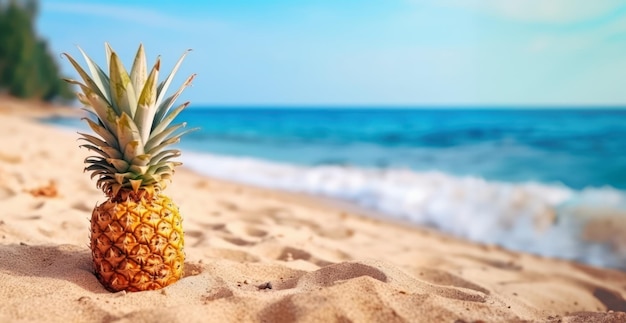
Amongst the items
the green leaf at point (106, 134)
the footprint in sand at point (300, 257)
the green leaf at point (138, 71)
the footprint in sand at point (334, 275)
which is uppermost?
the green leaf at point (138, 71)

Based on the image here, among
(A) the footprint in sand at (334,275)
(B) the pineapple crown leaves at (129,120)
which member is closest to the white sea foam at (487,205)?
(A) the footprint in sand at (334,275)

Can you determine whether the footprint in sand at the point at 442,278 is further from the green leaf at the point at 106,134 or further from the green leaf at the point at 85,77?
the green leaf at the point at 85,77

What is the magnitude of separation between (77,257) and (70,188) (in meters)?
2.89

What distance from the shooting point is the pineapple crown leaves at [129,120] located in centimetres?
269

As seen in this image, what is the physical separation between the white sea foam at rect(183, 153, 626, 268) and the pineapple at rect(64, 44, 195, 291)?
4.82 meters

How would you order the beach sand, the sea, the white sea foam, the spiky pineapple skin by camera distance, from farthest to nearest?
the sea
the white sea foam
the spiky pineapple skin
the beach sand

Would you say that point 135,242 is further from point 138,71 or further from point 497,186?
point 497,186

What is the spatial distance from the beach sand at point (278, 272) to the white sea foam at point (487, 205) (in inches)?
24.1

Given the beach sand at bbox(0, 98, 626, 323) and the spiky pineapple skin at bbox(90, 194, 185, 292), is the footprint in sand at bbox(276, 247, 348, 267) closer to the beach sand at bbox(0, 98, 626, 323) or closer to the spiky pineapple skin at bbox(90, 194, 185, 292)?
the beach sand at bbox(0, 98, 626, 323)

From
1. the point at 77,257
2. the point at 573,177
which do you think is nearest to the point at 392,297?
the point at 77,257

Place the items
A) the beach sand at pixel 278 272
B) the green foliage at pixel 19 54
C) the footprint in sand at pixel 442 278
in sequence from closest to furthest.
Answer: the beach sand at pixel 278 272, the footprint in sand at pixel 442 278, the green foliage at pixel 19 54

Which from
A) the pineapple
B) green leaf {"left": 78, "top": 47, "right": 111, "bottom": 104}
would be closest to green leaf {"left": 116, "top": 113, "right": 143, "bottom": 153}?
the pineapple

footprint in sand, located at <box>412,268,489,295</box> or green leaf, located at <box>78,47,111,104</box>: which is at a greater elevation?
green leaf, located at <box>78,47,111,104</box>

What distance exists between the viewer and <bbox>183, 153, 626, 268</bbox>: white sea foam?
6461 mm
